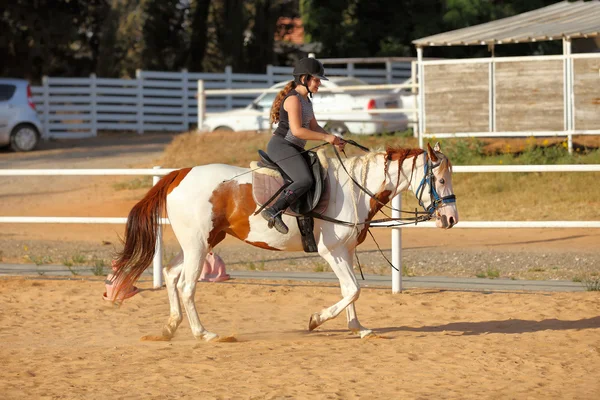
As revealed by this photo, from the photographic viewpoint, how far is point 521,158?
64.4 ft

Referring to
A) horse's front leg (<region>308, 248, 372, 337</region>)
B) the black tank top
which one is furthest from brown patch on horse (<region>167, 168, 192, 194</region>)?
horse's front leg (<region>308, 248, 372, 337</region>)

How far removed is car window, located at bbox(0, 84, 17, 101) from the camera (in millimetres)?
26250

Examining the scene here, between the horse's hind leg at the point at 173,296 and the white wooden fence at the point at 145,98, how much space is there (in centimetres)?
2433

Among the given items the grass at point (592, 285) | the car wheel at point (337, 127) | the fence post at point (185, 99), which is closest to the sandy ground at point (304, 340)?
the grass at point (592, 285)

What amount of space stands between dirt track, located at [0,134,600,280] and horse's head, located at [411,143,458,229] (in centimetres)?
385

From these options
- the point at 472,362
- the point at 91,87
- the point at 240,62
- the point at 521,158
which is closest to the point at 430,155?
the point at 472,362

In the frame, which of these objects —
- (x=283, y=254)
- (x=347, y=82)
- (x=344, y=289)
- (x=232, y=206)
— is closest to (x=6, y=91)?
(x=347, y=82)

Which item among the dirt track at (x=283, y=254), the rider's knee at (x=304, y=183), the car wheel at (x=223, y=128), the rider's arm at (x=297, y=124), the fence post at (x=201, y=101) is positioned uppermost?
the fence post at (x=201, y=101)

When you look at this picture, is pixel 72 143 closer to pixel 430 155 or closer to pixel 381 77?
pixel 381 77

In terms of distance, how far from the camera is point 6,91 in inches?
1041

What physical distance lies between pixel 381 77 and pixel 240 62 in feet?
19.2

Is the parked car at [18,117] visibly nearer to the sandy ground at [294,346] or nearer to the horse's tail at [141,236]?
the sandy ground at [294,346]

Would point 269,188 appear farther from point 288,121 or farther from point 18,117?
point 18,117

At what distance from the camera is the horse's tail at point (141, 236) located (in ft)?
29.8
